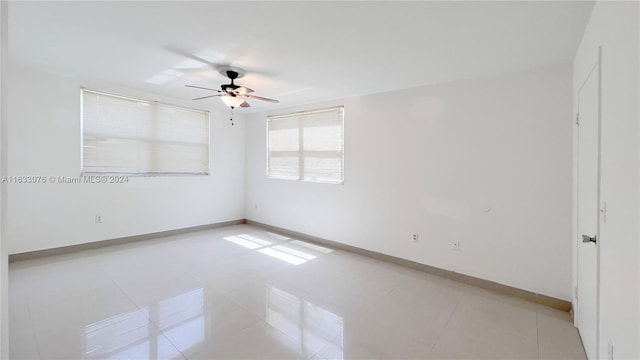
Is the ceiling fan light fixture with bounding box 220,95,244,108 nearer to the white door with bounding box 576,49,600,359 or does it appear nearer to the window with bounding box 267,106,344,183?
the window with bounding box 267,106,344,183

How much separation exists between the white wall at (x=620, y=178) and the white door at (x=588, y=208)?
0.15 m

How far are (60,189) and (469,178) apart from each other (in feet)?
17.5

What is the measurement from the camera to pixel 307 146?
16.3 ft

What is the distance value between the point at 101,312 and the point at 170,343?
2.91 ft

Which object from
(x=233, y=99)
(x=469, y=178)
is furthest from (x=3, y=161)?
(x=469, y=178)

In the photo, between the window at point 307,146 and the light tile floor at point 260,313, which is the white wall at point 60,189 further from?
the window at point 307,146

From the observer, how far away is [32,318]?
91.3 inches

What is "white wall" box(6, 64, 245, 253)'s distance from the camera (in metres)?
3.51

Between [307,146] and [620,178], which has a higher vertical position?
[307,146]

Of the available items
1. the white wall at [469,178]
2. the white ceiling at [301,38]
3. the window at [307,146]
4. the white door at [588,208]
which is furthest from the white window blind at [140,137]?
the white door at [588,208]

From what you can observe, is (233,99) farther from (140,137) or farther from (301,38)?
(140,137)

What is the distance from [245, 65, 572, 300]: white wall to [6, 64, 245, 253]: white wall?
305 centimetres

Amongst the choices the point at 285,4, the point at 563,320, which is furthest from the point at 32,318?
the point at 563,320

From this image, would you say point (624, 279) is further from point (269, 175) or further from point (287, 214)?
point (269, 175)
